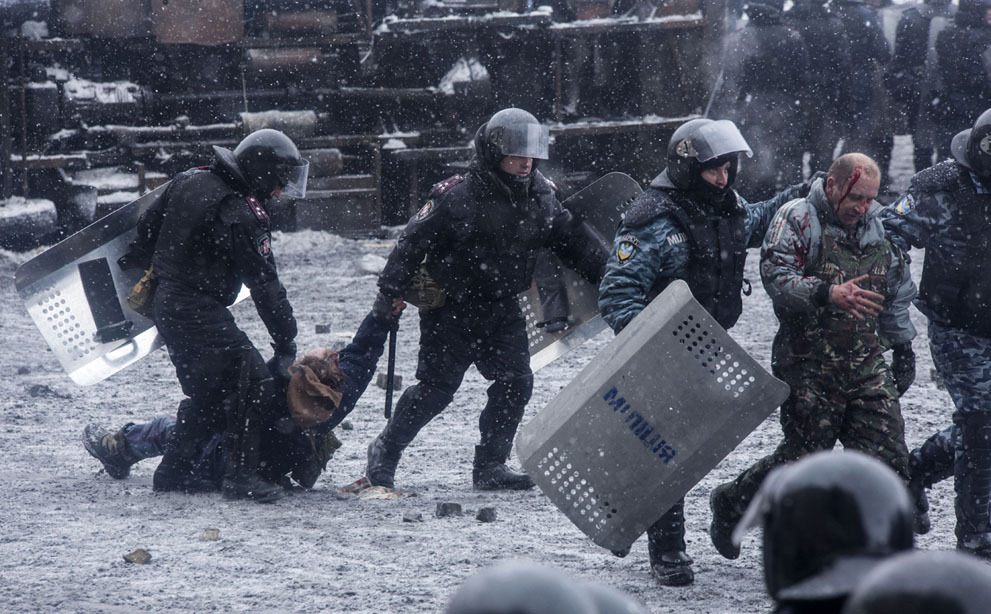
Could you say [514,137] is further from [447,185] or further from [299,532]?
[299,532]

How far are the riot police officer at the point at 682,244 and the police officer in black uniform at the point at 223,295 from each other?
5.37 feet

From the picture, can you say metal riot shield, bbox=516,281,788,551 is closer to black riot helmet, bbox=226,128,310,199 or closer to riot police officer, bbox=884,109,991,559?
riot police officer, bbox=884,109,991,559

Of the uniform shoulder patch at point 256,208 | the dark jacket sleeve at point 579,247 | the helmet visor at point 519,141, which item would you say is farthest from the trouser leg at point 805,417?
the uniform shoulder patch at point 256,208

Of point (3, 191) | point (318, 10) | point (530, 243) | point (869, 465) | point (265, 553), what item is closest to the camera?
point (869, 465)

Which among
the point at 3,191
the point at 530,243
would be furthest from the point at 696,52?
the point at 530,243

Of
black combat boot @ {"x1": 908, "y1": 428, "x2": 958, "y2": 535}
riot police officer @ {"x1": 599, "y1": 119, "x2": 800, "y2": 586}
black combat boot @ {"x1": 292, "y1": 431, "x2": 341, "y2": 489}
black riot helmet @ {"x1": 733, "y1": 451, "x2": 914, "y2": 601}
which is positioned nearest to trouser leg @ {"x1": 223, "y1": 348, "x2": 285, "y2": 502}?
black combat boot @ {"x1": 292, "y1": 431, "x2": 341, "y2": 489}

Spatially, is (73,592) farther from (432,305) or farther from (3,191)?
(3,191)

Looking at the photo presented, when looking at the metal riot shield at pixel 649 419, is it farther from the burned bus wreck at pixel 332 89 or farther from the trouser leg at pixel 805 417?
the burned bus wreck at pixel 332 89

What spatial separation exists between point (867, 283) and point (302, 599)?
7.03ft

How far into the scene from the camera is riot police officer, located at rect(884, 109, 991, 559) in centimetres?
418

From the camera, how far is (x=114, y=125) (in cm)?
1125

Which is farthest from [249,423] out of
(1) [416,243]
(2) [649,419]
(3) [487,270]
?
(2) [649,419]

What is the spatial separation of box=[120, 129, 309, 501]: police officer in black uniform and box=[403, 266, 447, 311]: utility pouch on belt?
537 mm

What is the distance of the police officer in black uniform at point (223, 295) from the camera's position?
4914 millimetres
